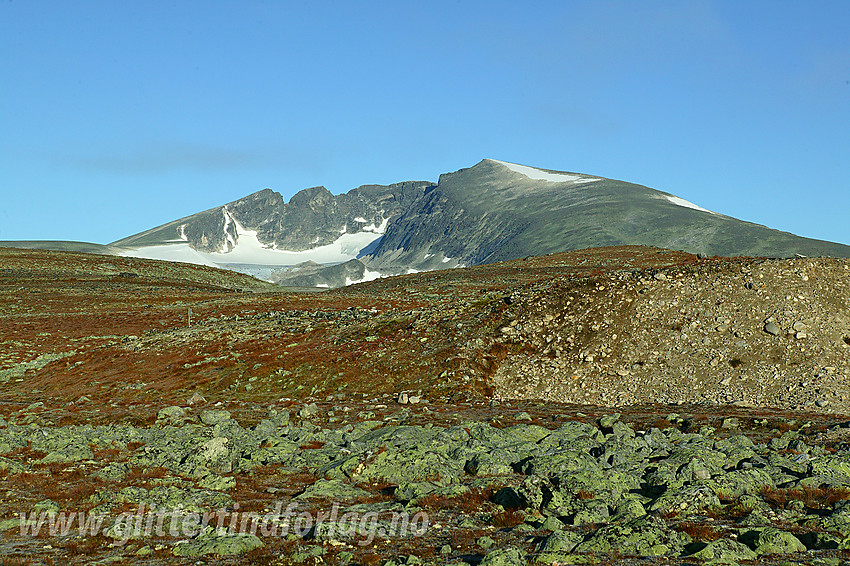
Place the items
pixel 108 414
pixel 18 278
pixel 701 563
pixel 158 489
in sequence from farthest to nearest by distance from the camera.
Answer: pixel 18 278
pixel 108 414
pixel 158 489
pixel 701 563

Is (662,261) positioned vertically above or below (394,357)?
above

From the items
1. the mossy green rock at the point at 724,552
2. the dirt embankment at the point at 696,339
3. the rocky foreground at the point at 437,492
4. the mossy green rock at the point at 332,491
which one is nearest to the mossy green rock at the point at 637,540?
the rocky foreground at the point at 437,492

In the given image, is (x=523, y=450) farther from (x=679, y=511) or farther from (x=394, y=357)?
(x=394, y=357)

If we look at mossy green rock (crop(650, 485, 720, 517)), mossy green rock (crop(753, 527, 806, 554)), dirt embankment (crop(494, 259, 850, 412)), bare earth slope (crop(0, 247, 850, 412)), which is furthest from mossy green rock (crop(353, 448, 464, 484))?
dirt embankment (crop(494, 259, 850, 412))

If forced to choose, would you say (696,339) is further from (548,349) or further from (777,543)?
(777,543)

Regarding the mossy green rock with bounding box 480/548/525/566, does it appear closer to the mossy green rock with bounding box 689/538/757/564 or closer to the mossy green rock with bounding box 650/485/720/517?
the mossy green rock with bounding box 689/538/757/564

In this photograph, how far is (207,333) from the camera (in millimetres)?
54781

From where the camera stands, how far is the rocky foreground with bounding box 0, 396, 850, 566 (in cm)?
1461

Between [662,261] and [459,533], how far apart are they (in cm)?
10182

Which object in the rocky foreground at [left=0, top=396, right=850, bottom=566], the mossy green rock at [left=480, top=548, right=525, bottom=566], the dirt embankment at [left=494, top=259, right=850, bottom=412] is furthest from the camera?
the dirt embankment at [left=494, top=259, right=850, bottom=412]

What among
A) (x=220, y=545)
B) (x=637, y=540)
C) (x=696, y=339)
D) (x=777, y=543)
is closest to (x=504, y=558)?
(x=637, y=540)

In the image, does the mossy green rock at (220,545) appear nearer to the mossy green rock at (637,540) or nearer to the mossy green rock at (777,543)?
the mossy green rock at (637,540)

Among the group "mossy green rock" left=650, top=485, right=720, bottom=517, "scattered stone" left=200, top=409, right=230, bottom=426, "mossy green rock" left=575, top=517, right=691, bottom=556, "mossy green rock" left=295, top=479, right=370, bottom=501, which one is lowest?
"scattered stone" left=200, top=409, right=230, bottom=426

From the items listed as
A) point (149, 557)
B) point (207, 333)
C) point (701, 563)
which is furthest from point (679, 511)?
point (207, 333)
